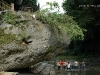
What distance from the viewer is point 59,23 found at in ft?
43.4

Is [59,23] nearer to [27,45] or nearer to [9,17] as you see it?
[27,45]

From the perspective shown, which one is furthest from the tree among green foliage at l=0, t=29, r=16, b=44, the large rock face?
green foliage at l=0, t=29, r=16, b=44

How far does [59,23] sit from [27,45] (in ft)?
6.90

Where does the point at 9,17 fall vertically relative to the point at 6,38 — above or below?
above

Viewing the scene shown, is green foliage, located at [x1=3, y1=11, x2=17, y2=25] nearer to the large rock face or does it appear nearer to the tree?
the large rock face

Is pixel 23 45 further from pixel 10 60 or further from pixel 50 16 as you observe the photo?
pixel 50 16

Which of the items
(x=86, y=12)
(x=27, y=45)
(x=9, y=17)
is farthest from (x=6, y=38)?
(x=86, y=12)

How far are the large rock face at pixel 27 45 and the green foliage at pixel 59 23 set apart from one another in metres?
0.31

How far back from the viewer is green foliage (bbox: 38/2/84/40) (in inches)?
503

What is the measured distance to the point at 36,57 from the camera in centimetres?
1228

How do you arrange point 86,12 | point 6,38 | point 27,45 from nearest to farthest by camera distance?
point 6,38
point 27,45
point 86,12

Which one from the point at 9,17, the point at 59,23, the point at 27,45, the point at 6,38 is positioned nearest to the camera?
the point at 6,38

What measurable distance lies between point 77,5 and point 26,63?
27812 millimetres

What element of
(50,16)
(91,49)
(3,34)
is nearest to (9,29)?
(3,34)
